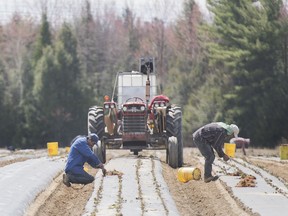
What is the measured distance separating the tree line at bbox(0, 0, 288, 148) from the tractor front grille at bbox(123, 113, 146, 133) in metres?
18.2

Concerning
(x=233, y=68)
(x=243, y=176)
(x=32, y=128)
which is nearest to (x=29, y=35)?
(x=32, y=128)

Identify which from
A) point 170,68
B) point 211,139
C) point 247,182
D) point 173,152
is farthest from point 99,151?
point 170,68

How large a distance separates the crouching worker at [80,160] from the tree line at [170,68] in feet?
80.6

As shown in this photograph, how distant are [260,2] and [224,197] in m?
37.2

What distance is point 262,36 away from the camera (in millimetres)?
49750

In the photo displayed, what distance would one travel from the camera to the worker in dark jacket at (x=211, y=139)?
1823 centimetres

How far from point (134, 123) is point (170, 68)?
142 ft

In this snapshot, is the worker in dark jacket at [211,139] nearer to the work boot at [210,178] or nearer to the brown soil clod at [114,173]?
the work boot at [210,178]

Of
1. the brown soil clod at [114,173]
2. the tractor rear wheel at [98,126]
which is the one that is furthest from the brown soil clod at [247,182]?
the tractor rear wheel at [98,126]

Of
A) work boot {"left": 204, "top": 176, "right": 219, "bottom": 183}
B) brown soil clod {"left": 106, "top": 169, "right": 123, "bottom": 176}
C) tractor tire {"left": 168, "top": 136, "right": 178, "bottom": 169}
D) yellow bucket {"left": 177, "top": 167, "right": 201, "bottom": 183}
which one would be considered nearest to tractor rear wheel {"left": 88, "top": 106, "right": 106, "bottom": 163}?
tractor tire {"left": 168, "top": 136, "right": 178, "bottom": 169}

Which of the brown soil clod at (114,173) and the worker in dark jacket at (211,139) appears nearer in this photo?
the worker in dark jacket at (211,139)

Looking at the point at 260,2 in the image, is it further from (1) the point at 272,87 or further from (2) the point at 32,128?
(2) the point at 32,128

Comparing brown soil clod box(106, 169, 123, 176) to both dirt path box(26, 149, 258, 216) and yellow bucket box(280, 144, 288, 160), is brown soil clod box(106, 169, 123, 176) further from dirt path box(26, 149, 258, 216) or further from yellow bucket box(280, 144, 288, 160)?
yellow bucket box(280, 144, 288, 160)

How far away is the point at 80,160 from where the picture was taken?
16.9 metres
